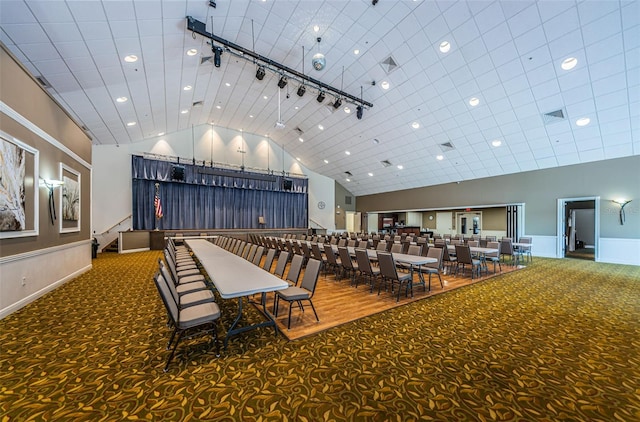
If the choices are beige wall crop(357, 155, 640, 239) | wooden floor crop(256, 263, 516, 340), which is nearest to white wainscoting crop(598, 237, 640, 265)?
beige wall crop(357, 155, 640, 239)

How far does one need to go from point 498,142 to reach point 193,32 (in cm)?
1079

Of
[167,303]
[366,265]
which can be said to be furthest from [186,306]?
[366,265]

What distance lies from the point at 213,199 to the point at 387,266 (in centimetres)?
1381

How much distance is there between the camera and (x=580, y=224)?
48.9 feet

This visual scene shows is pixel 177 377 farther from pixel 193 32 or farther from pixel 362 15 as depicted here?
pixel 362 15

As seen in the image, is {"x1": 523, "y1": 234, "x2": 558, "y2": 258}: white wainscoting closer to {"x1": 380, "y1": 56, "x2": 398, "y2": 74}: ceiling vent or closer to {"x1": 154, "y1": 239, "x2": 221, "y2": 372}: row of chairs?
{"x1": 380, "y1": 56, "x2": 398, "y2": 74}: ceiling vent

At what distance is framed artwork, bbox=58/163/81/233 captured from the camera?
5.23m

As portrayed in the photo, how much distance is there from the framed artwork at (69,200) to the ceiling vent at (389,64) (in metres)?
8.77

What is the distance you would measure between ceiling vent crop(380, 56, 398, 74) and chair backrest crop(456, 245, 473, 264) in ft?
19.5

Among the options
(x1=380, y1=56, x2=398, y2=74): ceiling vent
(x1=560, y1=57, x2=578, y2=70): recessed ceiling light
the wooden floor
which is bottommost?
the wooden floor

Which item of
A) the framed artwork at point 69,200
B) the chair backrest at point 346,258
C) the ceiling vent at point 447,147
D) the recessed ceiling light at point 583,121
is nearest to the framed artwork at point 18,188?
the framed artwork at point 69,200

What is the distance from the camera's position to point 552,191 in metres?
10.1

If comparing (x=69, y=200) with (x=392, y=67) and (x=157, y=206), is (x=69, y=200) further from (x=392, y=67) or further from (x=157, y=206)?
(x=392, y=67)

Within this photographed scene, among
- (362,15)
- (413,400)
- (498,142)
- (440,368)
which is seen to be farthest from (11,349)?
(498,142)
